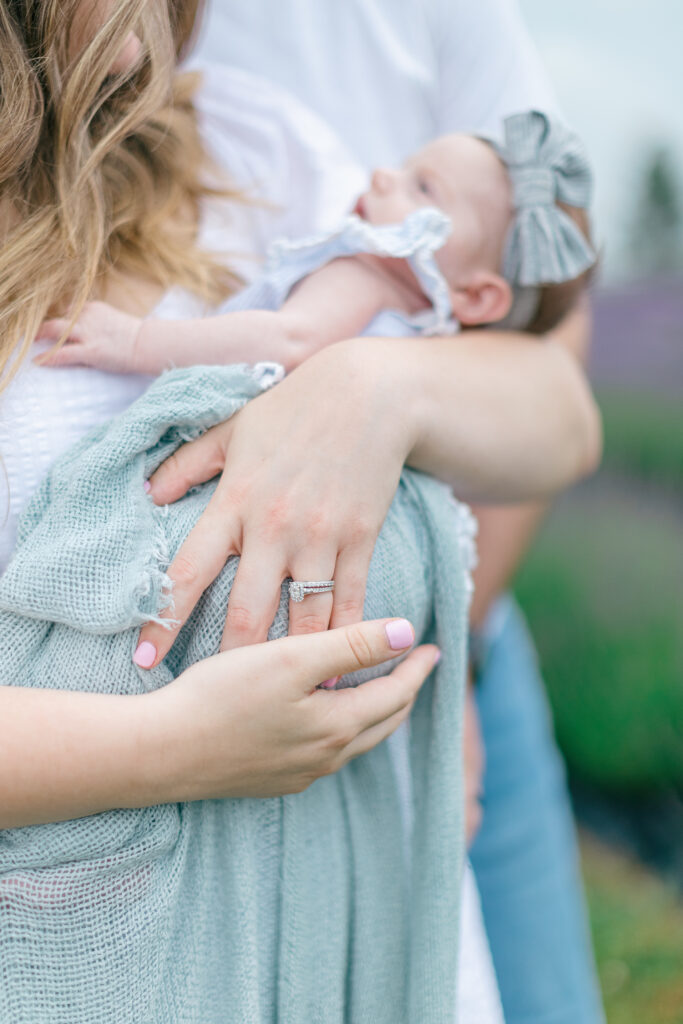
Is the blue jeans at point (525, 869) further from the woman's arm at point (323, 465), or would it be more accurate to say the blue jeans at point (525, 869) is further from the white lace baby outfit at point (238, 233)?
the woman's arm at point (323, 465)

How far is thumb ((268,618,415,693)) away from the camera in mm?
868

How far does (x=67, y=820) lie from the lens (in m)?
0.87

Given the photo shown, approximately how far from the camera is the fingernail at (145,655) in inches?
34.8

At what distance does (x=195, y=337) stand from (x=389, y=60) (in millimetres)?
860

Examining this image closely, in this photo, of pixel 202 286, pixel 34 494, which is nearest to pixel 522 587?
pixel 202 286

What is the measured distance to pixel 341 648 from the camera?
0.89 metres

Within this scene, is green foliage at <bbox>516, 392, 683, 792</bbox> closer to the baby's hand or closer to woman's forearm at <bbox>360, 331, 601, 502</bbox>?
woman's forearm at <bbox>360, 331, 601, 502</bbox>

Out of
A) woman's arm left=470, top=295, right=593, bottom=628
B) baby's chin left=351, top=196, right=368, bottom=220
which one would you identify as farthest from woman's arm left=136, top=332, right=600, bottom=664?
woman's arm left=470, top=295, right=593, bottom=628

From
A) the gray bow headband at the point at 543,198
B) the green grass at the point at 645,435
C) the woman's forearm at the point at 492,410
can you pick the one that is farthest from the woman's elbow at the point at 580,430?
the green grass at the point at 645,435

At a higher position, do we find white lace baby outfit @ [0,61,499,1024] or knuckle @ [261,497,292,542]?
white lace baby outfit @ [0,61,499,1024]

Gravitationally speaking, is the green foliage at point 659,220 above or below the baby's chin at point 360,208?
below

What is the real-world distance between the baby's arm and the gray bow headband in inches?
12.4

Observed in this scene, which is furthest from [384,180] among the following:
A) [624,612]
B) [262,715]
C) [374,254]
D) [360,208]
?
[624,612]

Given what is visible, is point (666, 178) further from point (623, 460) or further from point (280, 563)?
point (280, 563)
